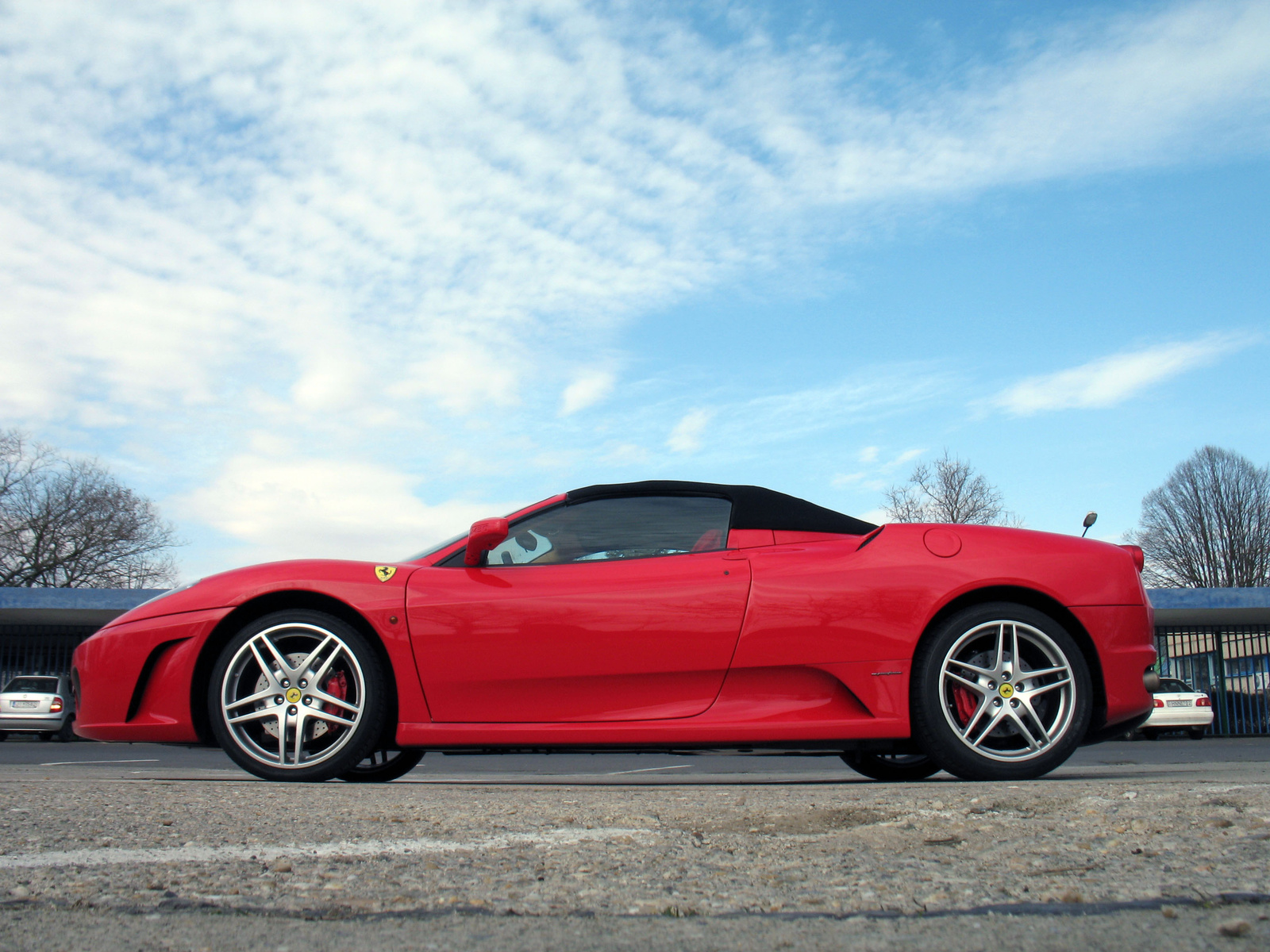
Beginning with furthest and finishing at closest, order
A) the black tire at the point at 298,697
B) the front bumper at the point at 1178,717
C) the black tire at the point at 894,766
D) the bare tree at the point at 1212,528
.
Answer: the bare tree at the point at 1212,528
the front bumper at the point at 1178,717
the black tire at the point at 894,766
the black tire at the point at 298,697

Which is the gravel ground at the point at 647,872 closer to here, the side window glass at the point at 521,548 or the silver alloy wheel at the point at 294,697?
the silver alloy wheel at the point at 294,697

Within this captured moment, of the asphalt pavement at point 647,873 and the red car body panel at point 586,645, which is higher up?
the red car body panel at point 586,645

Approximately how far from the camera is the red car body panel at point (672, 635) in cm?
372

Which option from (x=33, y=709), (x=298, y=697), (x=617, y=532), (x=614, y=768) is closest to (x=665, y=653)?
(x=617, y=532)

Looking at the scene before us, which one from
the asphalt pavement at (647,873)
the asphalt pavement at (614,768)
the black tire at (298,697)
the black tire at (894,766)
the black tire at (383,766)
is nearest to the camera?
the asphalt pavement at (647,873)

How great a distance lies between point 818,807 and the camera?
8.36 feet

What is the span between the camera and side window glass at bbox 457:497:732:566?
161 inches

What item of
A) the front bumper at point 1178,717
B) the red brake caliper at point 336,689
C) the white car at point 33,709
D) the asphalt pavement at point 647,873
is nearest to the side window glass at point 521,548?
the red brake caliper at point 336,689

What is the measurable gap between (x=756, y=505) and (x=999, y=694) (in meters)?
1.21

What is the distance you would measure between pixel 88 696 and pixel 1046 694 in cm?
390

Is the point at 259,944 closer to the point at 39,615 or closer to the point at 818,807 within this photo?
the point at 818,807

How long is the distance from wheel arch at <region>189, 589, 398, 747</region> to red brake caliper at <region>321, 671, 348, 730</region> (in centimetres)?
17

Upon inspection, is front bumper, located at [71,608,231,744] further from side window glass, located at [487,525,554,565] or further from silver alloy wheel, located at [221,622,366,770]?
side window glass, located at [487,525,554,565]

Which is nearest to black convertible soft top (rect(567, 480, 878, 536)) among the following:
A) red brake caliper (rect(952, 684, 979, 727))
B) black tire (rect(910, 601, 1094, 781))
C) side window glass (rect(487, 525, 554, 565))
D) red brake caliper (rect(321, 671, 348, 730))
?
side window glass (rect(487, 525, 554, 565))
